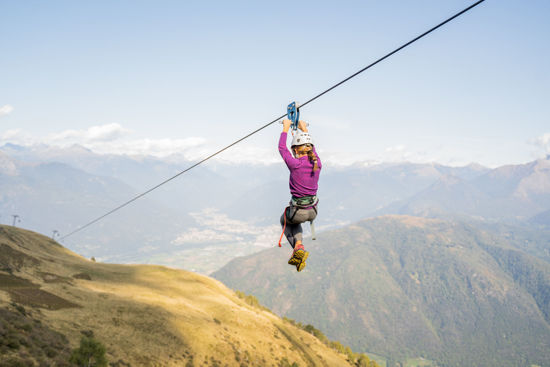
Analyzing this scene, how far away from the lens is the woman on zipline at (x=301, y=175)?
376 inches

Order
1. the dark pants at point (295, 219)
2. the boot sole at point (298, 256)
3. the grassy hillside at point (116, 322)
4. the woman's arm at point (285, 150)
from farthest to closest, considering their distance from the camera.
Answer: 1. the grassy hillside at point (116, 322)
2. the dark pants at point (295, 219)
3. the boot sole at point (298, 256)
4. the woman's arm at point (285, 150)

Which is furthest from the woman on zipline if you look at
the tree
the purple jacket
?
the tree

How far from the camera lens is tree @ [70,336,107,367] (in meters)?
21.8

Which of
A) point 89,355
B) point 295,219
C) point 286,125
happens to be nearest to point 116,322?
point 89,355

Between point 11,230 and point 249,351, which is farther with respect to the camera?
point 11,230

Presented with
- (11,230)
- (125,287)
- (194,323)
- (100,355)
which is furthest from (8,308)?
(11,230)

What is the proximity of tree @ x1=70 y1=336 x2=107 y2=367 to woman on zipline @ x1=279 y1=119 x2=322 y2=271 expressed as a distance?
66.2 ft

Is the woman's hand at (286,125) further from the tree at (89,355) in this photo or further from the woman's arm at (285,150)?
the tree at (89,355)

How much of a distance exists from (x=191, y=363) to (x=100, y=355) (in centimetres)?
1280

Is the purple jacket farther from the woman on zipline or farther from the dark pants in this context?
the dark pants

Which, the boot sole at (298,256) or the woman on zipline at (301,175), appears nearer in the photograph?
the woman on zipline at (301,175)

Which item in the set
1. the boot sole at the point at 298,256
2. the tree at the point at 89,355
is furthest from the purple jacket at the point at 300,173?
the tree at the point at 89,355

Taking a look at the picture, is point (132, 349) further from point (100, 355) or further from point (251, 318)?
point (251, 318)

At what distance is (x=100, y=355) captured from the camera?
23.0 m
